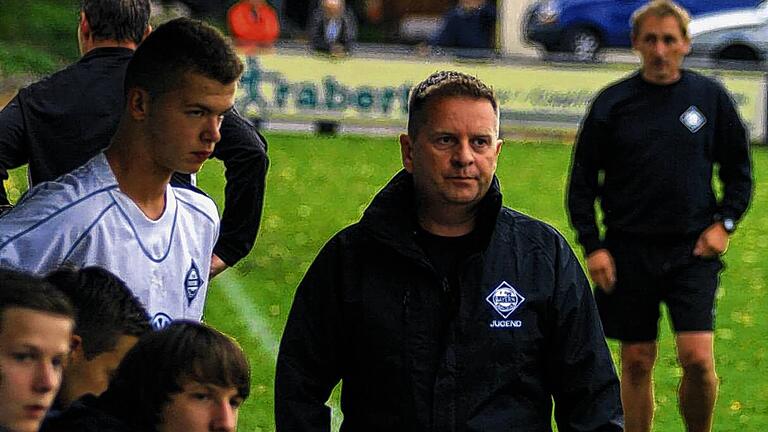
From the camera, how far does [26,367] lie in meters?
3.08

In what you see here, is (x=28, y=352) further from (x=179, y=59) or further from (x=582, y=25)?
(x=582, y=25)

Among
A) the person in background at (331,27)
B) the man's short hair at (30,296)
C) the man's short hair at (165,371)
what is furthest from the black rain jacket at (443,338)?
the person in background at (331,27)

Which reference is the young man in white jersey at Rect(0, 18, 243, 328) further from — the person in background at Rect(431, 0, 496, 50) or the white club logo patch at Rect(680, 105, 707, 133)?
the person in background at Rect(431, 0, 496, 50)

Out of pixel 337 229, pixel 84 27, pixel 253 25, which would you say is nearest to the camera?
pixel 84 27

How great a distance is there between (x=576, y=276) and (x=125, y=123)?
1.34 m

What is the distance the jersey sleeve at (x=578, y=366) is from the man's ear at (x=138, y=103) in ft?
4.02

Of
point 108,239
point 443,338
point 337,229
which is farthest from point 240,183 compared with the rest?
point 337,229

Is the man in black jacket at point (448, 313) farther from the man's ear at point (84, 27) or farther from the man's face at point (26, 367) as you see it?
the man's ear at point (84, 27)

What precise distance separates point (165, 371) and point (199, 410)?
108 mm

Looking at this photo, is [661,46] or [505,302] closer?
[505,302]

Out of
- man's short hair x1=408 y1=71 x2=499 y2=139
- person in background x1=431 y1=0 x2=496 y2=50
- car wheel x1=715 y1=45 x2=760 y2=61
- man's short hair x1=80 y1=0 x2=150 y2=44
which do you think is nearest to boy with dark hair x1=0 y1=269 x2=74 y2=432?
man's short hair x1=408 y1=71 x2=499 y2=139

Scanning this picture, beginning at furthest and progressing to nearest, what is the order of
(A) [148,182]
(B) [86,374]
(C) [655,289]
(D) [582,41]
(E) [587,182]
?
1. (D) [582,41]
2. (E) [587,182]
3. (C) [655,289]
4. (A) [148,182]
5. (B) [86,374]

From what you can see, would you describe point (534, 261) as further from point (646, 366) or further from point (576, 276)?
point (646, 366)

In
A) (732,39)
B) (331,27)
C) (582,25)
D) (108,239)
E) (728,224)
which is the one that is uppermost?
(108,239)
